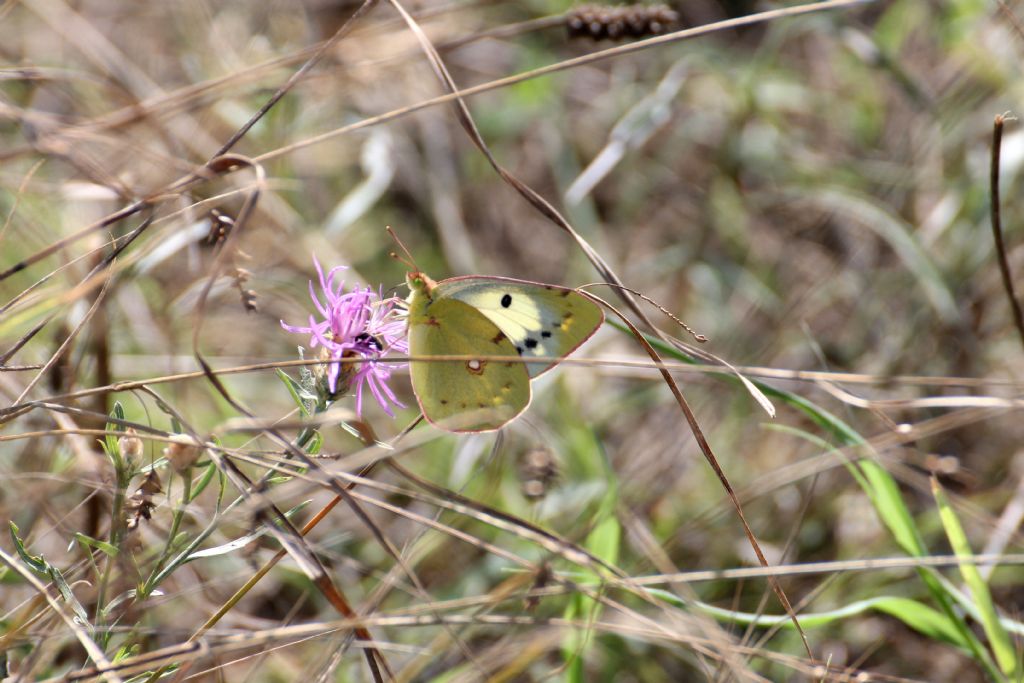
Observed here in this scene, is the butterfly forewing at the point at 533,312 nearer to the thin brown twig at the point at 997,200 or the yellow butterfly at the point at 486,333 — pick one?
the yellow butterfly at the point at 486,333

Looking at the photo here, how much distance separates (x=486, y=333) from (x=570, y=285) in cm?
144

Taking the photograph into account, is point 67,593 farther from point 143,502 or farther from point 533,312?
point 533,312

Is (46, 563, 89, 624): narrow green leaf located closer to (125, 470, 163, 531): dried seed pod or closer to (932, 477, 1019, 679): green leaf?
(125, 470, 163, 531): dried seed pod

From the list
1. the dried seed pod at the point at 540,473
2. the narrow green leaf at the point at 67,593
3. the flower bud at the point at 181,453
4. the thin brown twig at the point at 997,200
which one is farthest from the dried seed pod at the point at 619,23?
the narrow green leaf at the point at 67,593

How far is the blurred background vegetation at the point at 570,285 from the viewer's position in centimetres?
180

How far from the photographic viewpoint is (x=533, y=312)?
2.11m

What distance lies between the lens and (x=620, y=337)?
11.8 feet

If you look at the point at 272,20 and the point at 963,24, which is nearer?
the point at 963,24

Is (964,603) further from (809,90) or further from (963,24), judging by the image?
(809,90)

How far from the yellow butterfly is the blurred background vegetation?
0.14 meters

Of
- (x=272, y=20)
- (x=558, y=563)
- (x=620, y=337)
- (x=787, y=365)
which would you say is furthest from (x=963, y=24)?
(x=272, y=20)

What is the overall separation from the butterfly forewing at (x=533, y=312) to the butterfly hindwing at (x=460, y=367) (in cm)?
3

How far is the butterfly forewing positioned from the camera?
1977 mm

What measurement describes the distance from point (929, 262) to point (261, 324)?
99.9 inches
